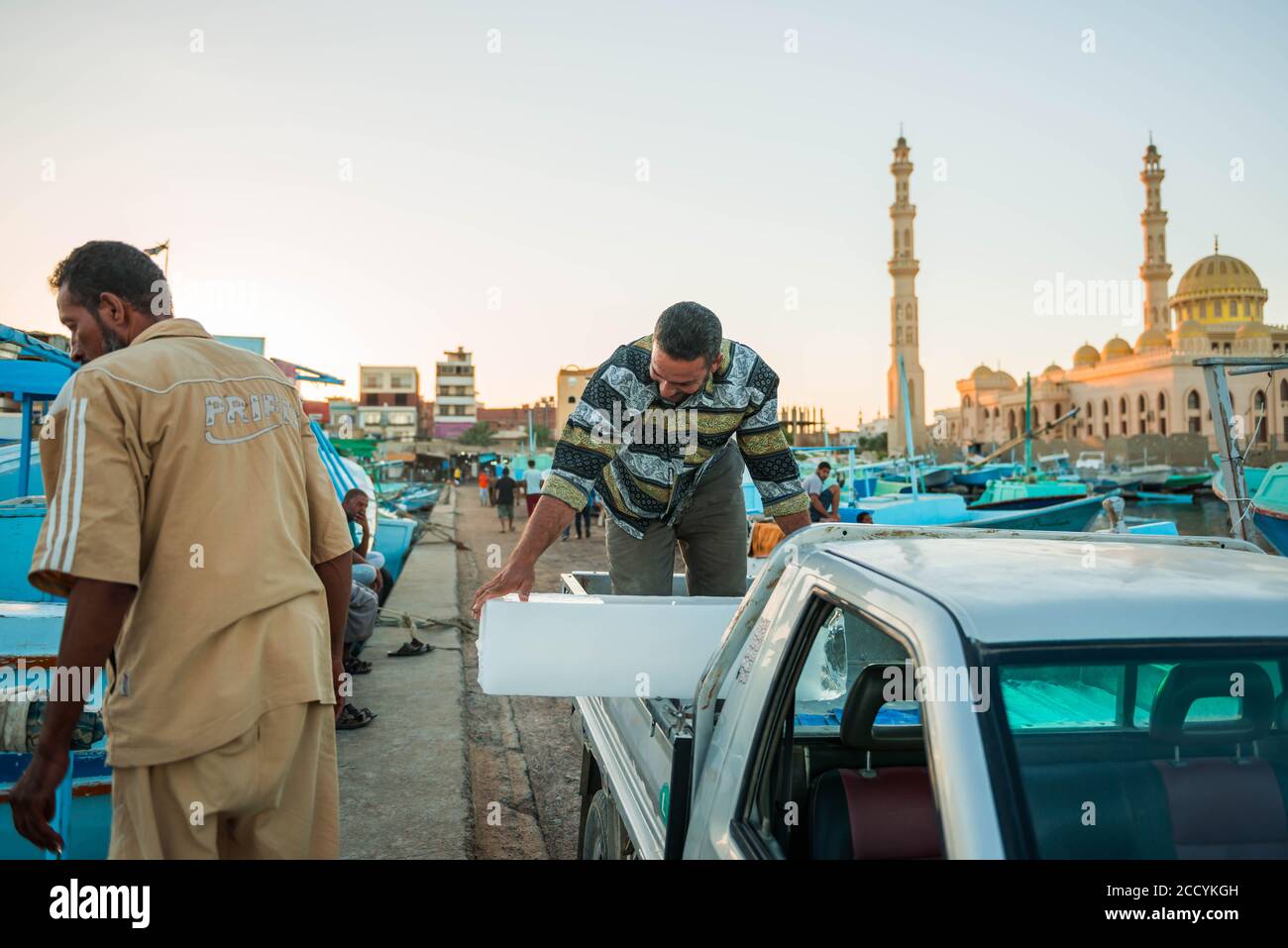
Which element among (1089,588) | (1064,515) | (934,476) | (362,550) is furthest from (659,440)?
(934,476)

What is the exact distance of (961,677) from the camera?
52.6 inches

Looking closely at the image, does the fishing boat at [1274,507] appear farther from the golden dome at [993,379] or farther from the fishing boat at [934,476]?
the golden dome at [993,379]

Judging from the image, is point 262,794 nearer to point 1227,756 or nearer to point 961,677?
point 961,677

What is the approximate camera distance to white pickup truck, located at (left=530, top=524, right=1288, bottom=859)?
136 cm

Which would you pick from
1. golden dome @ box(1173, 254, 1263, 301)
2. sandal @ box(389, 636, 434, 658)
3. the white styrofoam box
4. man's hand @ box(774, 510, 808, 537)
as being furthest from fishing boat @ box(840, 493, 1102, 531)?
golden dome @ box(1173, 254, 1263, 301)

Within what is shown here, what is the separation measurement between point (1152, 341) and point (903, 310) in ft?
73.8

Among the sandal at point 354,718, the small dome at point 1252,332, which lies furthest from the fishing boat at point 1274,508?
the small dome at point 1252,332

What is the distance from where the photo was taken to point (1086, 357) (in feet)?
326

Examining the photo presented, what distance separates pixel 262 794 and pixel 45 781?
15.9 inches

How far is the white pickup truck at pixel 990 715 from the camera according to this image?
1.36 m

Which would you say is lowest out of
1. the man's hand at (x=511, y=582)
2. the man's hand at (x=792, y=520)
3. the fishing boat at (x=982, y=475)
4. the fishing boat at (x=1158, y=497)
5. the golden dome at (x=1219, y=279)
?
the fishing boat at (x=1158, y=497)

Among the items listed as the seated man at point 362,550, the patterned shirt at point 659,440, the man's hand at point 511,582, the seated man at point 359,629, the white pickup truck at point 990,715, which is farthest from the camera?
the seated man at point 362,550

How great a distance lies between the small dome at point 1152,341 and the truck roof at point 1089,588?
96379mm
